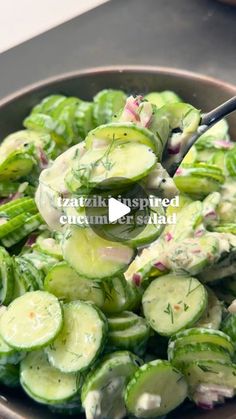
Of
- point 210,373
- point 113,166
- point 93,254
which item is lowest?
point 210,373

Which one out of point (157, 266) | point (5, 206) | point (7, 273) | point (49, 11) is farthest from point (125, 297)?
point (49, 11)

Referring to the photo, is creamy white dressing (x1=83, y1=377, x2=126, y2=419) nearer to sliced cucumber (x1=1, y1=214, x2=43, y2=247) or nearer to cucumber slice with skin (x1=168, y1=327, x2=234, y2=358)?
cucumber slice with skin (x1=168, y1=327, x2=234, y2=358)

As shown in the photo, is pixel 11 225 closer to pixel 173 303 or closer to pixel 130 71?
pixel 173 303

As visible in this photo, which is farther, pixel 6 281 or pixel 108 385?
pixel 6 281

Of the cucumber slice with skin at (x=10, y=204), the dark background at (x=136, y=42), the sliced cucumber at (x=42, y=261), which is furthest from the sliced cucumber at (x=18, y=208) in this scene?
the dark background at (x=136, y=42)

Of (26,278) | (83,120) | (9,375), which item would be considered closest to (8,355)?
(9,375)

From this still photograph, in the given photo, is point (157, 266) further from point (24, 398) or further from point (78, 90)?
point (78, 90)
